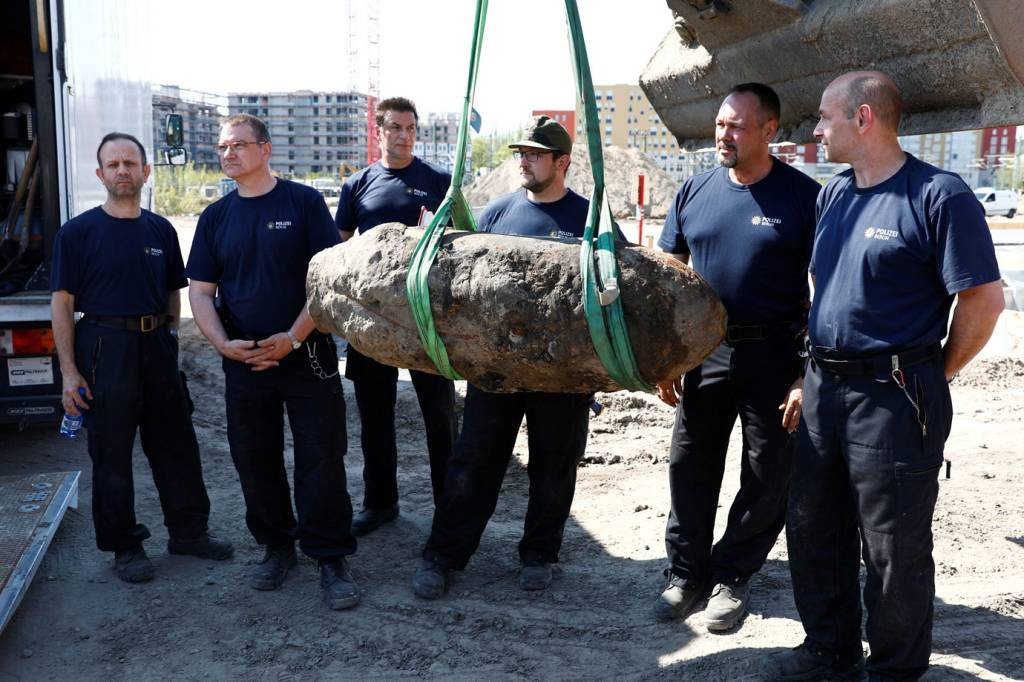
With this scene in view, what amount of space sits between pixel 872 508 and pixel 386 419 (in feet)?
8.11

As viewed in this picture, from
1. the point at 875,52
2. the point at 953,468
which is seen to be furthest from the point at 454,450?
the point at 953,468

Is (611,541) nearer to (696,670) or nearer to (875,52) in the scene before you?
(696,670)

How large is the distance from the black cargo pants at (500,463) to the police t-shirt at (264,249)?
2.77 feet

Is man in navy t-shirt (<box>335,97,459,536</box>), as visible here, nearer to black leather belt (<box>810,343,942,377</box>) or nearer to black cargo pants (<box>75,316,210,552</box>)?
black cargo pants (<box>75,316,210,552</box>)

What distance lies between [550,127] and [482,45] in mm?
1105

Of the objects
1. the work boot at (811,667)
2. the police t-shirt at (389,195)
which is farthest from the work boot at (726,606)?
the police t-shirt at (389,195)

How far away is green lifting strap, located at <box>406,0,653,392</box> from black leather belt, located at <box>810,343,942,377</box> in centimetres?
65

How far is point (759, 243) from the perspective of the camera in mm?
3400

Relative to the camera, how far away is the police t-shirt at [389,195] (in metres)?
4.55

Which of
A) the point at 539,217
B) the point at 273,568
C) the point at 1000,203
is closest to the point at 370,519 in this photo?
the point at 273,568

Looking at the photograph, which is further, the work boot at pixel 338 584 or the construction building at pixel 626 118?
the construction building at pixel 626 118

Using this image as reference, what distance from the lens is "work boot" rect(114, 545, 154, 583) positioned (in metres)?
4.11

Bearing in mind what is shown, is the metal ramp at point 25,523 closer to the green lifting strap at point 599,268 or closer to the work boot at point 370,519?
the work boot at point 370,519

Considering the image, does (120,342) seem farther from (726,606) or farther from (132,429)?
(726,606)
